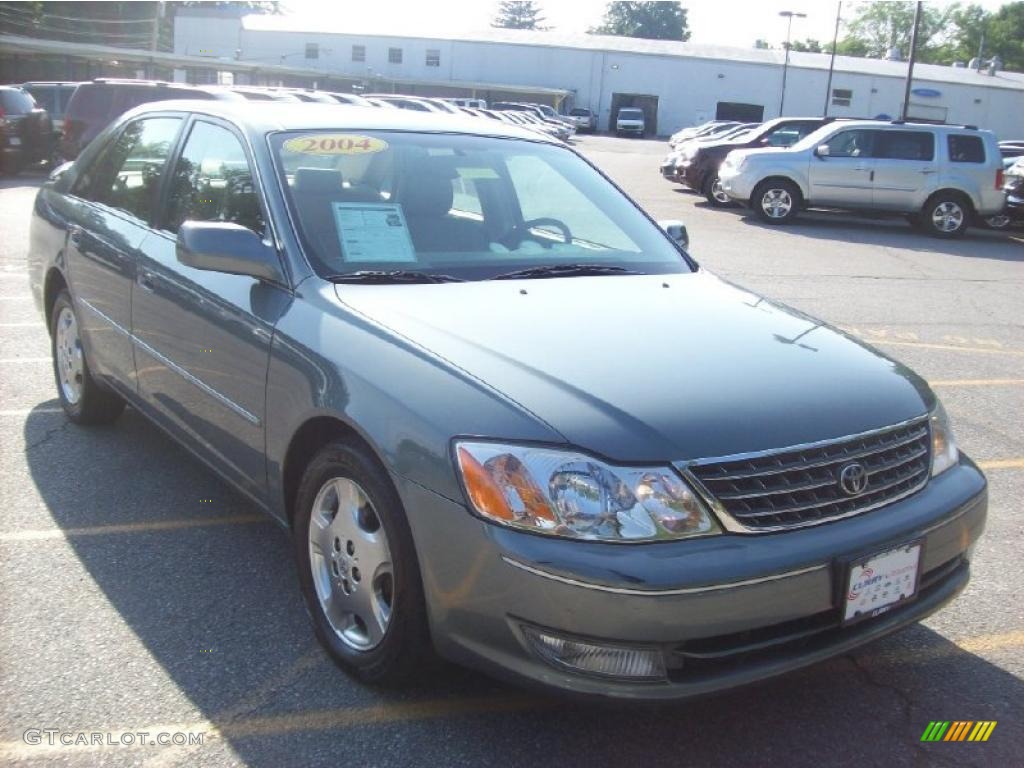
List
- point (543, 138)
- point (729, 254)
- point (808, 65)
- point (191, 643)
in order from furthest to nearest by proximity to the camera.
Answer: point (808, 65)
point (729, 254)
point (543, 138)
point (191, 643)

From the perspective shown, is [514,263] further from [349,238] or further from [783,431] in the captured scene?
[783,431]

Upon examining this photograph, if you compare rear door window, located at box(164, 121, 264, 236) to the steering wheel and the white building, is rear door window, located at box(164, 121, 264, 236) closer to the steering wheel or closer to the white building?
the steering wheel

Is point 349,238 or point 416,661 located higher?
point 349,238

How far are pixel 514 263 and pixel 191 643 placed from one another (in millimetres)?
1690

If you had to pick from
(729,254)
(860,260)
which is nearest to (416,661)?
(729,254)

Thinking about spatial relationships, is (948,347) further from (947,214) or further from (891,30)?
(891,30)

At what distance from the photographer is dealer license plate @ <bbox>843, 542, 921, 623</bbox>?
8.56ft

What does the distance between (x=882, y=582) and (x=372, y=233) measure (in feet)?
6.56

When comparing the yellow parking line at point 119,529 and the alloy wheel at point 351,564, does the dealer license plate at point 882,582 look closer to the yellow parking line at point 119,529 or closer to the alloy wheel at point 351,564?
the alloy wheel at point 351,564

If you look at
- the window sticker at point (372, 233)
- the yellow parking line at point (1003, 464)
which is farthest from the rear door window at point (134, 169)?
the yellow parking line at point (1003, 464)

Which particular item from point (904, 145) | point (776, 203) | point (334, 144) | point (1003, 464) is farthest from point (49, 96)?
A: point (1003, 464)

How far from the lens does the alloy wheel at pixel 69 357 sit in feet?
16.8

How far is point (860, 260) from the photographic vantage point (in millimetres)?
13633

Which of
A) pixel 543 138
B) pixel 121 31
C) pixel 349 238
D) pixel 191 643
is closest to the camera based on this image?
pixel 191 643
